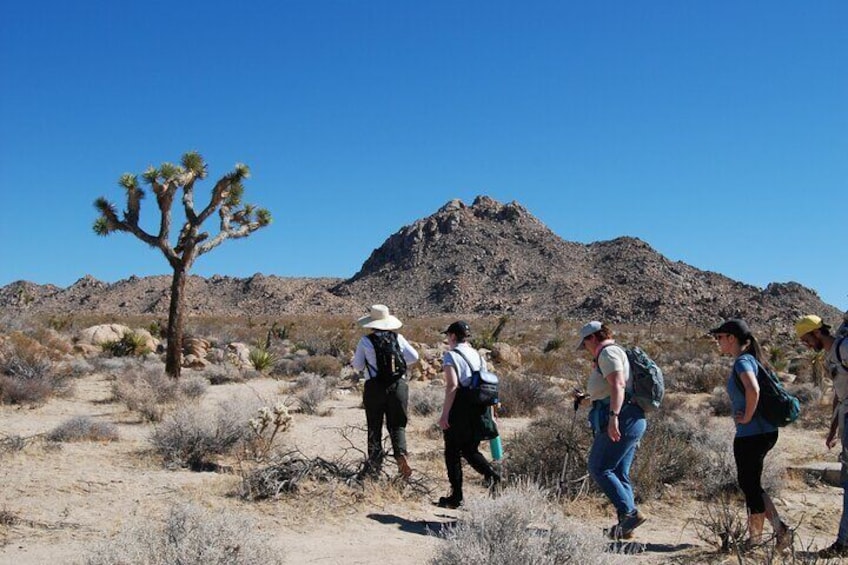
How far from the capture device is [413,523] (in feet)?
20.8

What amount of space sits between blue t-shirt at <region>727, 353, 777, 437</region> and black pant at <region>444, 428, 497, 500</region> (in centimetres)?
217

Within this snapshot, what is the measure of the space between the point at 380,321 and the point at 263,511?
203cm

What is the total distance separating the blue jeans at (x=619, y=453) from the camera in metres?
5.72

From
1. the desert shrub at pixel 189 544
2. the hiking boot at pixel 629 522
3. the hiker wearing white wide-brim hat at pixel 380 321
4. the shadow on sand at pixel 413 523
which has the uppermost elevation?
the hiker wearing white wide-brim hat at pixel 380 321

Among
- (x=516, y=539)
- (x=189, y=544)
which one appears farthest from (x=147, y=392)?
(x=516, y=539)

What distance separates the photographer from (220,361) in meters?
19.9

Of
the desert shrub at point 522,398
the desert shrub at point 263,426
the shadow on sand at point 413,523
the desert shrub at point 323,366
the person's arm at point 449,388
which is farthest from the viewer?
the desert shrub at point 323,366

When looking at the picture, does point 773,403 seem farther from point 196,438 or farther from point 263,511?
point 196,438

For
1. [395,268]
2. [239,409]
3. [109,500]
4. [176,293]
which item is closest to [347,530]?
[109,500]

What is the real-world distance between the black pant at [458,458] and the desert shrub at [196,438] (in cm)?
296

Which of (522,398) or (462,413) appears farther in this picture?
(522,398)

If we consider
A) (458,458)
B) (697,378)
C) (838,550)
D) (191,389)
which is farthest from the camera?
(697,378)

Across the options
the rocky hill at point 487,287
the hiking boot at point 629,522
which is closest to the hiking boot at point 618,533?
the hiking boot at point 629,522

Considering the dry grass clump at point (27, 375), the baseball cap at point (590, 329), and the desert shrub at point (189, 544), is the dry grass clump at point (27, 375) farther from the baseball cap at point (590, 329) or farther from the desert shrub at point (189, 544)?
the baseball cap at point (590, 329)
